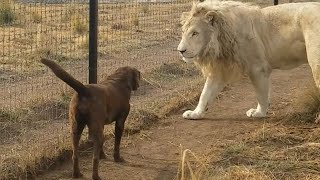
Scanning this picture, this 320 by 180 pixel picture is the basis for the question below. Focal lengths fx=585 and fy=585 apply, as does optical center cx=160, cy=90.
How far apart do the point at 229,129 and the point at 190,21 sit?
1469 mm

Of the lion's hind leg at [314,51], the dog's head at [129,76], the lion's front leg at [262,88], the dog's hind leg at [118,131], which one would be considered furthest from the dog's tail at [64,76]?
A: the lion's hind leg at [314,51]

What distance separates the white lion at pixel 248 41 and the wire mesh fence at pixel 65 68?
3.32 feet

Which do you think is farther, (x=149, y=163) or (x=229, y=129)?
(x=229, y=129)

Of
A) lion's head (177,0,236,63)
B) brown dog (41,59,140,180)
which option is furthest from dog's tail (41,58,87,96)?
lion's head (177,0,236,63)

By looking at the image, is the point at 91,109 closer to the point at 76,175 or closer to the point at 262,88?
the point at 76,175

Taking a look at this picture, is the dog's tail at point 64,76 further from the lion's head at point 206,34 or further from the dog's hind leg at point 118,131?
the lion's head at point 206,34

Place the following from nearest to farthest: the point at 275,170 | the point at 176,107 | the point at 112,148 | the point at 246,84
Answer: the point at 275,170
the point at 112,148
the point at 176,107
the point at 246,84

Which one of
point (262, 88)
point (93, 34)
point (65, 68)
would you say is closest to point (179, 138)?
point (262, 88)

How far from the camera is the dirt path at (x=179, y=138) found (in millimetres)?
5855

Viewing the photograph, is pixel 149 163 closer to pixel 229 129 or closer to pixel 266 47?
pixel 229 129

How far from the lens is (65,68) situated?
1095 cm

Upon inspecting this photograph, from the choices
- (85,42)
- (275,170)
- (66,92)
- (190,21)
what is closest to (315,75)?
(190,21)

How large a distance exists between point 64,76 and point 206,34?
9.37ft

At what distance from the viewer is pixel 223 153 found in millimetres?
6211
